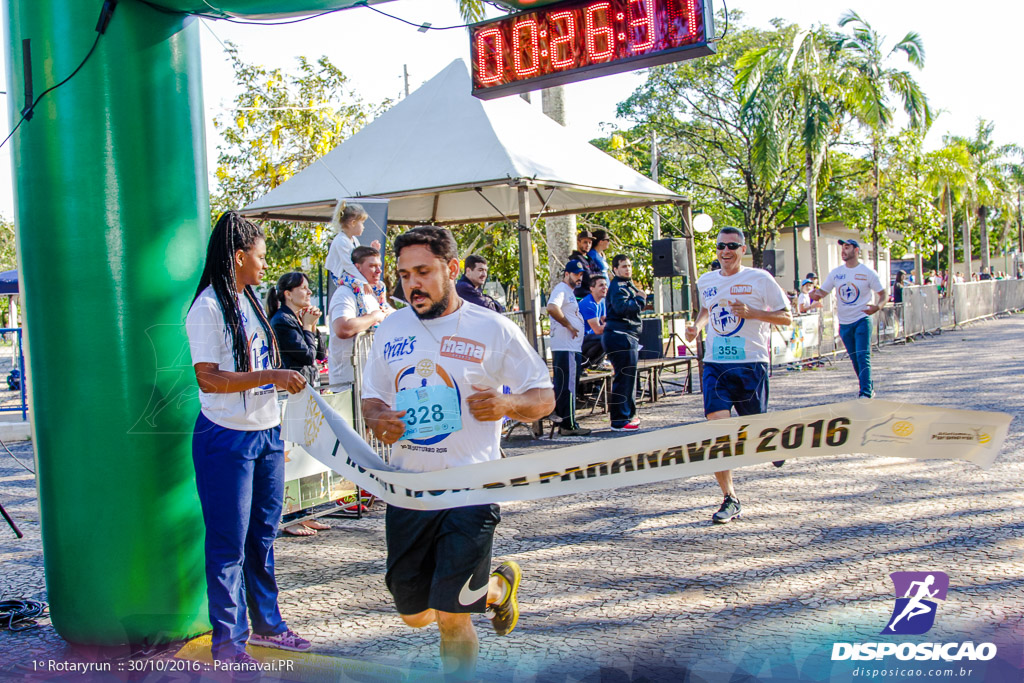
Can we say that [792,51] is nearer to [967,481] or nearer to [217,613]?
[967,481]

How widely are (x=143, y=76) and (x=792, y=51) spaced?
17.6ft

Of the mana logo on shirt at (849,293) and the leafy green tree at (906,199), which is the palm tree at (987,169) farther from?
the mana logo on shirt at (849,293)

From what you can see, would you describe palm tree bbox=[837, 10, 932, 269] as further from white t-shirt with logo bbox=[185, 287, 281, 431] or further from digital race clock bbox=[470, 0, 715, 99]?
white t-shirt with logo bbox=[185, 287, 281, 431]

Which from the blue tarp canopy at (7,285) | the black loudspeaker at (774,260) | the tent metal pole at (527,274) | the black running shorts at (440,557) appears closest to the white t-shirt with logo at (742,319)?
the black running shorts at (440,557)

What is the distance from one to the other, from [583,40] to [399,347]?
1.85 meters

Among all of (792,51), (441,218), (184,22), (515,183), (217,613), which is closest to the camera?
(217,613)

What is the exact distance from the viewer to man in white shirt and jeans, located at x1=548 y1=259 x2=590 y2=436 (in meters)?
8.78

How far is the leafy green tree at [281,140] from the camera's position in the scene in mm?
14391

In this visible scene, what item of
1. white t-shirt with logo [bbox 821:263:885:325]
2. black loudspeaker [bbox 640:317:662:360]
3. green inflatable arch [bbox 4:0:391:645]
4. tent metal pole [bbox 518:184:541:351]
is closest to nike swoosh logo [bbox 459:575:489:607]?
green inflatable arch [bbox 4:0:391:645]

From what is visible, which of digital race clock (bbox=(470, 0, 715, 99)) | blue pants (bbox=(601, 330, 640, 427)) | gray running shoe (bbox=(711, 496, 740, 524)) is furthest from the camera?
blue pants (bbox=(601, 330, 640, 427))

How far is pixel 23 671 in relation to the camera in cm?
360

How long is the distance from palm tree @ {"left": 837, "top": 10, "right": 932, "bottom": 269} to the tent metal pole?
342cm

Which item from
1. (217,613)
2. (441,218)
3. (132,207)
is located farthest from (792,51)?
(441,218)

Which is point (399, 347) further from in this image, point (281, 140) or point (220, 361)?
point (281, 140)
